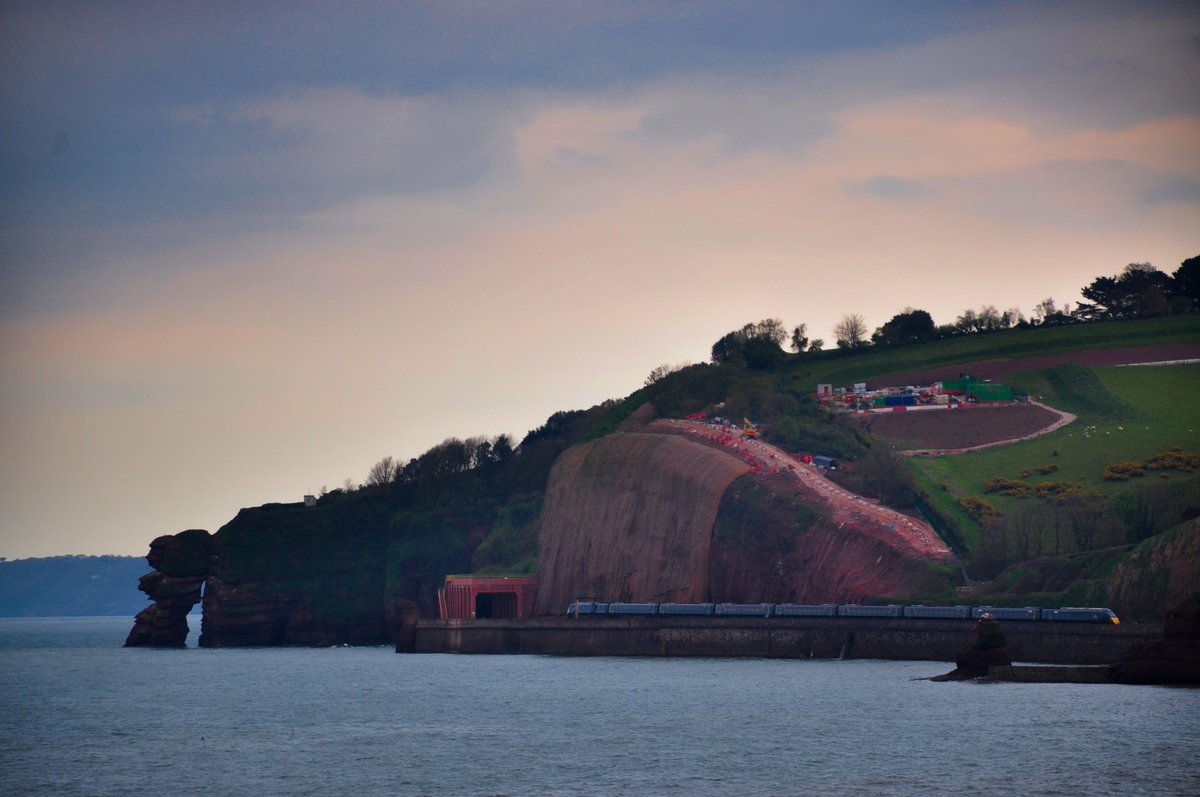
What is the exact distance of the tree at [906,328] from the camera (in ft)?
621

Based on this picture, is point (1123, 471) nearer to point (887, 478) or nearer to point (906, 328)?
point (887, 478)

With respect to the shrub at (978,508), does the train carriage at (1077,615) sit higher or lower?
lower

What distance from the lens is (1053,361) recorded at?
164 m

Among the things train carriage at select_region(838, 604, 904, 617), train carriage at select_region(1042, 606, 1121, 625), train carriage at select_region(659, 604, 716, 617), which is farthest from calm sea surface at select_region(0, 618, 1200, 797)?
train carriage at select_region(659, 604, 716, 617)

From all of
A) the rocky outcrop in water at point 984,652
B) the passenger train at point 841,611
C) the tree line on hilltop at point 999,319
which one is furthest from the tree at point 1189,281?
the rocky outcrop in water at point 984,652

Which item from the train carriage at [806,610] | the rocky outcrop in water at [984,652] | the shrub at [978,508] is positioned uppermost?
the shrub at [978,508]

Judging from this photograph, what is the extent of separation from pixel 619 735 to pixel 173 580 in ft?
343

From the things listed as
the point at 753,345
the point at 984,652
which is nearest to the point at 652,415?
the point at 753,345

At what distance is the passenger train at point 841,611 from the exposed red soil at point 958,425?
35926 millimetres

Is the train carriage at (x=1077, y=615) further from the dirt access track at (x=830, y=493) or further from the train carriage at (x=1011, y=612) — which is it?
the dirt access track at (x=830, y=493)

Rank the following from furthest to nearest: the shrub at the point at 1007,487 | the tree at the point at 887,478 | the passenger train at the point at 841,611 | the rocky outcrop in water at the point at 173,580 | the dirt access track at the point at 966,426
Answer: the rocky outcrop in water at the point at 173,580
the dirt access track at the point at 966,426
the shrub at the point at 1007,487
the tree at the point at 887,478
the passenger train at the point at 841,611

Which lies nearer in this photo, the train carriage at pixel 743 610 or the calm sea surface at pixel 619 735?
the calm sea surface at pixel 619 735

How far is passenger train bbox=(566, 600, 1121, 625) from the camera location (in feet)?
291

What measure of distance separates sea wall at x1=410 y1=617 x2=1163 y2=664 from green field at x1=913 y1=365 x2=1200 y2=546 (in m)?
25.9
